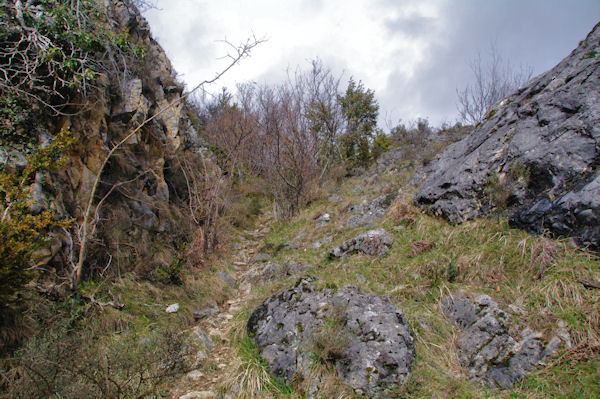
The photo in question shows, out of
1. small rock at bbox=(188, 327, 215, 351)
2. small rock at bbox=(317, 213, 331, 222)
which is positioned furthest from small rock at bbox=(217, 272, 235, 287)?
small rock at bbox=(317, 213, 331, 222)

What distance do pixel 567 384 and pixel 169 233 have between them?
17.5 ft

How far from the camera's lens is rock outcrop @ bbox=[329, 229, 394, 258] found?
4395mm

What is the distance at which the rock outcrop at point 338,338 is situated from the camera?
7.76 feet

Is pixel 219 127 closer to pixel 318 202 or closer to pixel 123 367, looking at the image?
pixel 318 202

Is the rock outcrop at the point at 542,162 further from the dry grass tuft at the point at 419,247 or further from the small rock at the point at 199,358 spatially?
the small rock at the point at 199,358

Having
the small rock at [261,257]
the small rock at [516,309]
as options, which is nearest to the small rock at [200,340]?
the small rock at [261,257]

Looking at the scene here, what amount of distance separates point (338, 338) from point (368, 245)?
7.12 feet

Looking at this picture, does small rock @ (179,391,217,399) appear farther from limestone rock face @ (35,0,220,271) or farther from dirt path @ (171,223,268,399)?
limestone rock face @ (35,0,220,271)

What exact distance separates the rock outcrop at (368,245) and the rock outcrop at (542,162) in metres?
0.97

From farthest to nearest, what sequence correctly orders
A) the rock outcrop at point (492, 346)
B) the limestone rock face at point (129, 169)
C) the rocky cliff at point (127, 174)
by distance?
the limestone rock face at point (129, 169) < the rocky cliff at point (127, 174) < the rock outcrop at point (492, 346)

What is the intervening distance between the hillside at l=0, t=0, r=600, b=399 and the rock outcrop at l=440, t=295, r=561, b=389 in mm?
13

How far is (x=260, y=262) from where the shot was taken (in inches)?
234

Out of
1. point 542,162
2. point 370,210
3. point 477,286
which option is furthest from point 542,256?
point 370,210

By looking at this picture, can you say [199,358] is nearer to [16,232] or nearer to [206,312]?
[206,312]
